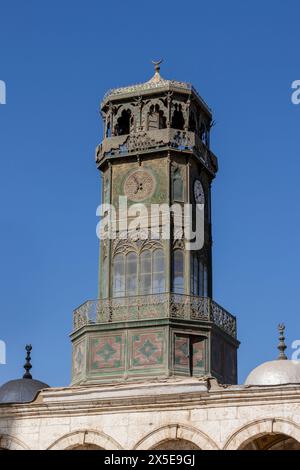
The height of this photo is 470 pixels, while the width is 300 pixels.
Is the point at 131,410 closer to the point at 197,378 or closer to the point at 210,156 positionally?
the point at 197,378

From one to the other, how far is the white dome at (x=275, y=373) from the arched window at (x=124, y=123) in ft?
31.4

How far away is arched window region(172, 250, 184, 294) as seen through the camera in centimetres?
3259

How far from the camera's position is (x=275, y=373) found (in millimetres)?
30516

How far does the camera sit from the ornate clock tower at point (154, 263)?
31.6 m

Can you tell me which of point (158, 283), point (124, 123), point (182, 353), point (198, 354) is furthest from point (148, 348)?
Answer: point (124, 123)

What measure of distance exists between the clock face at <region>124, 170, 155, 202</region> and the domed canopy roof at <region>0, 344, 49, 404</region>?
6.90m

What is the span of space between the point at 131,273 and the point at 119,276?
1.38 ft

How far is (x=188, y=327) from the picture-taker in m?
31.7

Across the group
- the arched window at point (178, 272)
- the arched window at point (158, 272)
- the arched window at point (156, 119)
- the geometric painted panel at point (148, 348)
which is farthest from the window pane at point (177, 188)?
the geometric painted panel at point (148, 348)

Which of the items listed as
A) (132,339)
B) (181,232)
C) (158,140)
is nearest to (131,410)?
(132,339)

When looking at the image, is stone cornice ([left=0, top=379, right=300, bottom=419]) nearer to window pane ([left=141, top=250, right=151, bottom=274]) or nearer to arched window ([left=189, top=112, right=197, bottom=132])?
window pane ([left=141, top=250, right=151, bottom=274])

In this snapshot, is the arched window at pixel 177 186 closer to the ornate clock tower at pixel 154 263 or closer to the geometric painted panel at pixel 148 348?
the ornate clock tower at pixel 154 263

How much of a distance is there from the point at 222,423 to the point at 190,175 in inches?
373
